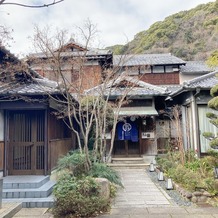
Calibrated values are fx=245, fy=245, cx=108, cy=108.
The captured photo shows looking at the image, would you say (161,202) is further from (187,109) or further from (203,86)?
(187,109)

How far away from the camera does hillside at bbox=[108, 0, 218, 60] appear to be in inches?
1520

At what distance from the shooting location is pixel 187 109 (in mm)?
13125

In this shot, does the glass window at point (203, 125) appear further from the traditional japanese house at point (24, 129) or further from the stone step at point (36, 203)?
the stone step at point (36, 203)

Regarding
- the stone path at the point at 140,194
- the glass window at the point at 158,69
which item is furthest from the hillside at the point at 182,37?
the stone path at the point at 140,194

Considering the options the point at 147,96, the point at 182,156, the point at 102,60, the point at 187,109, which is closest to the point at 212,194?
the point at 182,156

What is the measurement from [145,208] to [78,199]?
191 cm

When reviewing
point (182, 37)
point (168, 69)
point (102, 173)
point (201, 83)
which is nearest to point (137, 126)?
point (201, 83)

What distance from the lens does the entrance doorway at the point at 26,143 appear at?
30.4 ft

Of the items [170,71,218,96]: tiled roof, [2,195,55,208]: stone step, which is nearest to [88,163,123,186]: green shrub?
[2,195,55,208]: stone step

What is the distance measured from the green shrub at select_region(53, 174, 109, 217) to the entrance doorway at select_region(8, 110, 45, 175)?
3.02m

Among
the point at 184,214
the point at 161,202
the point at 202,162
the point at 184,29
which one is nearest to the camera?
the point at 184,214

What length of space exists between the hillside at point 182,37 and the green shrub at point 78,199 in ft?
106

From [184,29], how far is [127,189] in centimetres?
4096

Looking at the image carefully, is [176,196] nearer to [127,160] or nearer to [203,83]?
[203,83]
